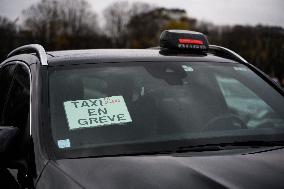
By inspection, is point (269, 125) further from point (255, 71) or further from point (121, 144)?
point (121, 144)

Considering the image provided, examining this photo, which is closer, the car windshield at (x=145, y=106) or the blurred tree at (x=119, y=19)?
the car windshield at (x=145, y=106)

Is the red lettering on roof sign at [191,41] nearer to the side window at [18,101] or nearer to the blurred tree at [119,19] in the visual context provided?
the side window at [18,101]

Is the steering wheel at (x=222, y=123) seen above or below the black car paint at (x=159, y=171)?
below

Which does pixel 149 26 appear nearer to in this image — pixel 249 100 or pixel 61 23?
pixel 61 23

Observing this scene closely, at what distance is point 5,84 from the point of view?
373 centimetres

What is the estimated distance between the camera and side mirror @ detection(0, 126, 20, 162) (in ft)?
8.18

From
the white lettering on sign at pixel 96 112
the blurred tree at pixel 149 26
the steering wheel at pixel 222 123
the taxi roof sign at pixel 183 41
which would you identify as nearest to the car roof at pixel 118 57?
the taxi roof sign at pixel 183 41

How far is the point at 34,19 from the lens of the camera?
230 feet

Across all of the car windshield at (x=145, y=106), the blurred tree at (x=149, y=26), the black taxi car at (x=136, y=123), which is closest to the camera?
the black taxi car at (x=136, y=123)

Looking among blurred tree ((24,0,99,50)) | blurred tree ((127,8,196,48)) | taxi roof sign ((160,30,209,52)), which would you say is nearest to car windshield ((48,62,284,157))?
taxi roof sign ((160,30,209,52))

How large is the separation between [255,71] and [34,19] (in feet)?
225

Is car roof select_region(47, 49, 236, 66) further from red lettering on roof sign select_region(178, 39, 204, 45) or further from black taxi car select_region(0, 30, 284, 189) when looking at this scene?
red lettering on roof sign select_region(178, 39, 204, 45)

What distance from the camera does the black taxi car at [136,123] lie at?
2172 mm

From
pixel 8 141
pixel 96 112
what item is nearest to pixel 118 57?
pixel 96 112
